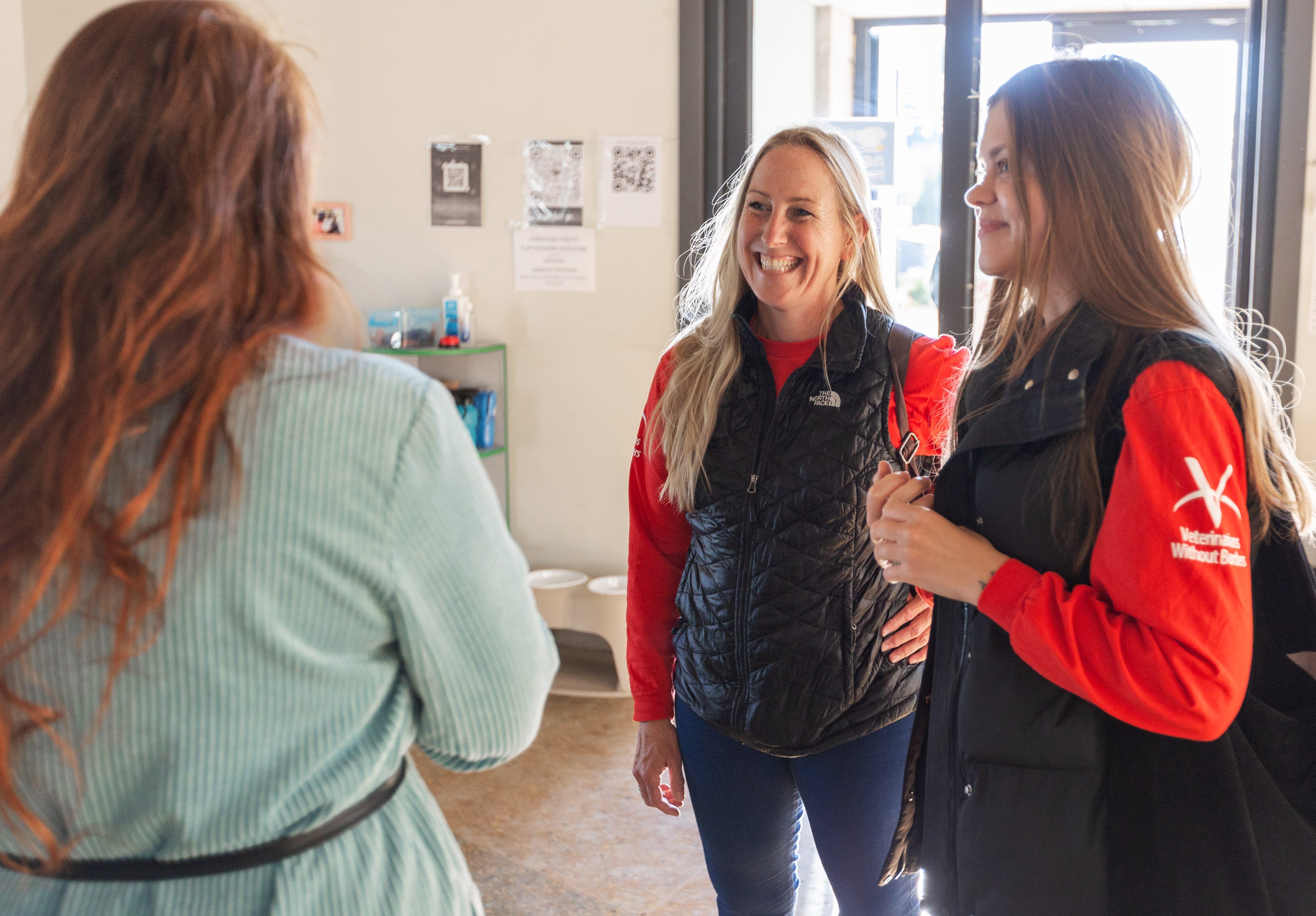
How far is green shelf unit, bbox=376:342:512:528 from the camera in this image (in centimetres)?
353

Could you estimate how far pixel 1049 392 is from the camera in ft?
3.17

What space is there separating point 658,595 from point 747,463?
0.30 m

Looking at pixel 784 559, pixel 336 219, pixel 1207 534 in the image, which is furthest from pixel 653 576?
pixel 336 219

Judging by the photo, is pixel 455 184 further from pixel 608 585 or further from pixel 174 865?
Result: pixel 174 865

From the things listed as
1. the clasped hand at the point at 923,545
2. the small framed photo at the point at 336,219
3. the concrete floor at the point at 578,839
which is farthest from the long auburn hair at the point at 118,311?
the small framed photo at the point at 336,219

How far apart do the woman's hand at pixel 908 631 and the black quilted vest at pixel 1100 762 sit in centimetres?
38

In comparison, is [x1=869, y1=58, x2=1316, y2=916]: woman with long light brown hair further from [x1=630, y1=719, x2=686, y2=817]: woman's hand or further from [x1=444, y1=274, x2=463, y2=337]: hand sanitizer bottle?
[x1=444, y1=274, x2=463, y2=337]: hand sanitizer bottle

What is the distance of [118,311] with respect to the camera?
63cm

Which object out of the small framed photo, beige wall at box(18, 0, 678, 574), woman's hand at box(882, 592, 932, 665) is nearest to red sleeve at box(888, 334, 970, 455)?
woman's hand at box(882, 592, 932, 665)

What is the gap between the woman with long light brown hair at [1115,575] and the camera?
87 centimetres

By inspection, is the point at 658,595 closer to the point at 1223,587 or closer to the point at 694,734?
the point at 694,734

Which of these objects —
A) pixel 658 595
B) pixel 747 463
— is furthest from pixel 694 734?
pixel 747 463

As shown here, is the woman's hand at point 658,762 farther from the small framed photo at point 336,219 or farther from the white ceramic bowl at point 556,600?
the small framed photo at point 336,219

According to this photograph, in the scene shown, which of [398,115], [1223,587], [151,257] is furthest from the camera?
[398,115]
